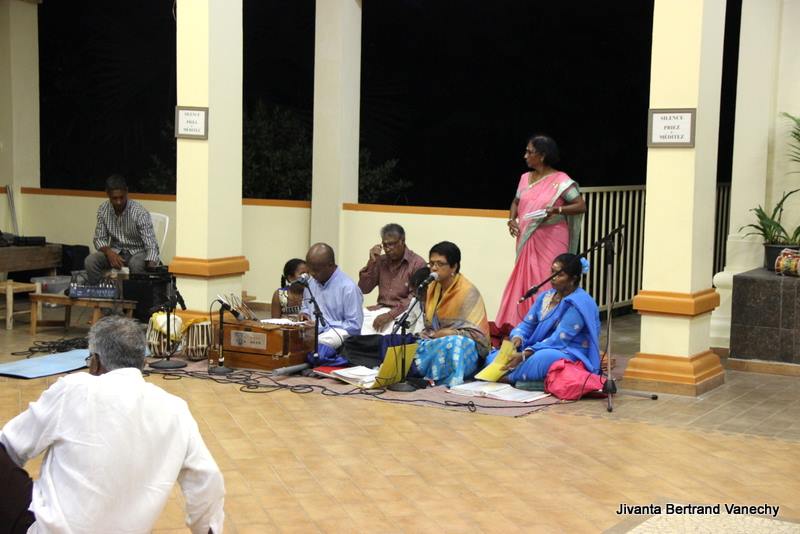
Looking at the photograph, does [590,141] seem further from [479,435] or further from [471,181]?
[479,435]

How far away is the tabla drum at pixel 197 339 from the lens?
9617mm

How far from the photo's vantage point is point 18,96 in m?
13.8

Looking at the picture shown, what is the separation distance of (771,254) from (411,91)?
24.9 ft

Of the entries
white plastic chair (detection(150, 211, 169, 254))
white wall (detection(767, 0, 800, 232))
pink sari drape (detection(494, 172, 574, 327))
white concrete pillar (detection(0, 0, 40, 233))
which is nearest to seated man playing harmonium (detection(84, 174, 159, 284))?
white plastic chair (detection(150, 211, 169, 254))

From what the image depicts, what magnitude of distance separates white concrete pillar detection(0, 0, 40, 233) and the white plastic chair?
98.1 inches

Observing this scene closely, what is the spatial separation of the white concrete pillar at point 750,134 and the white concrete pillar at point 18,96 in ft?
27.1

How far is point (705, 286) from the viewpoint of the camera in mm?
8781

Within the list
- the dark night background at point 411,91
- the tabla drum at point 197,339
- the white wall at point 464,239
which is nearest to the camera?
the tabla drum at point 197,339

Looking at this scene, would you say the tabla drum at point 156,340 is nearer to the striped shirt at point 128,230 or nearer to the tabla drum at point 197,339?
the tabla drum at point 197,339

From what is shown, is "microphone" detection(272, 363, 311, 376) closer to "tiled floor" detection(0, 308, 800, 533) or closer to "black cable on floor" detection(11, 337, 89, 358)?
"tiled floor" detection(0, 308, 800, 533)

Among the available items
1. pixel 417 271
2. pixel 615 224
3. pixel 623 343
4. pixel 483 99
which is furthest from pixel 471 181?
pixel 417 271

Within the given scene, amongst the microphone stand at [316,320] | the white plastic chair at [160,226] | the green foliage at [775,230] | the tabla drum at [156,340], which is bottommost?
the tabla drum at [156,340]

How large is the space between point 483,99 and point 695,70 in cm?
799

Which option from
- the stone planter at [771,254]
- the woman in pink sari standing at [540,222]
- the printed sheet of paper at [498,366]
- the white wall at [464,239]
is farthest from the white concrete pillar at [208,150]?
the stone planter at [771,254]
